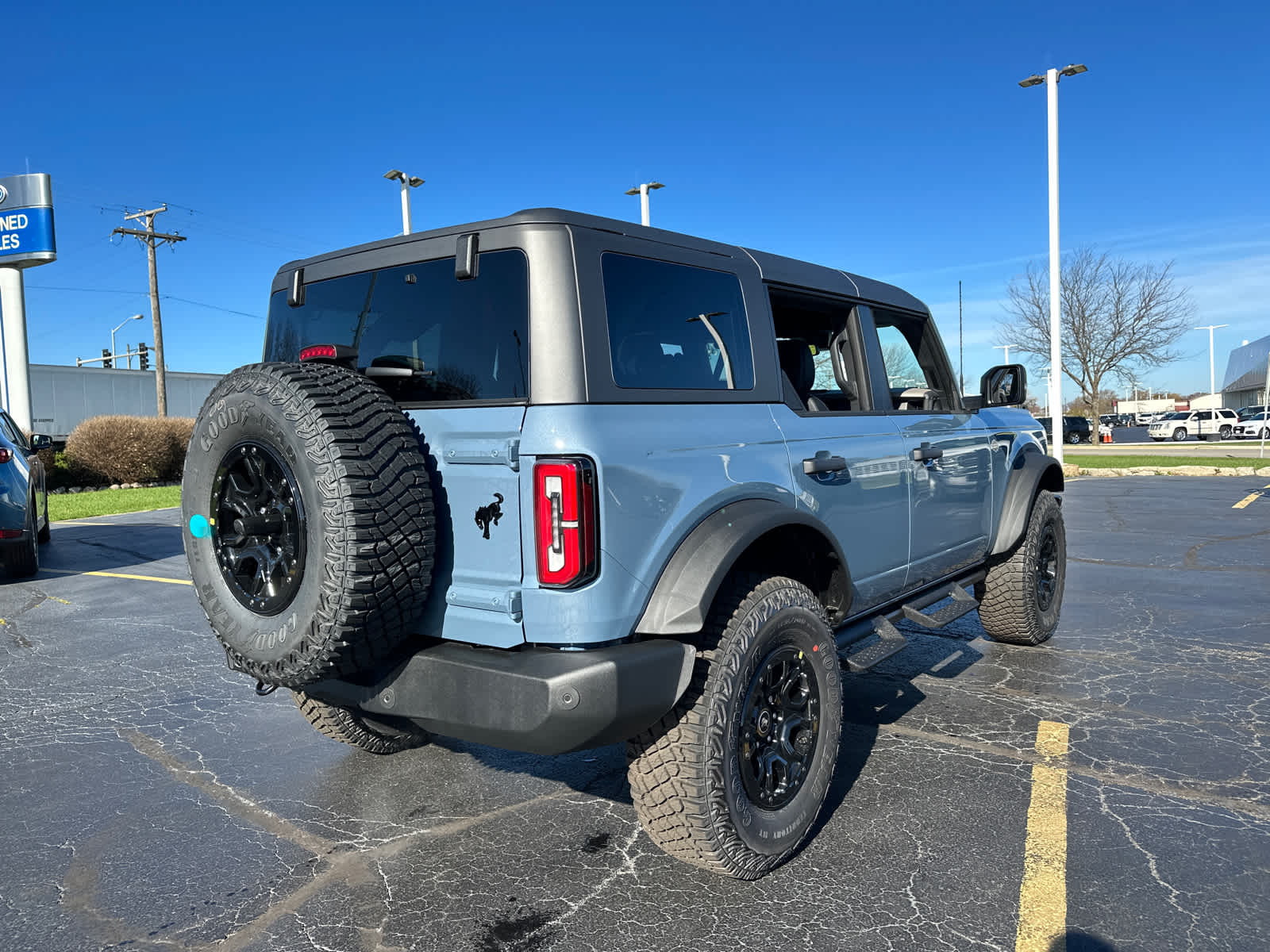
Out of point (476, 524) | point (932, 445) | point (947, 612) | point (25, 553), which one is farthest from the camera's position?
point (25, 553)

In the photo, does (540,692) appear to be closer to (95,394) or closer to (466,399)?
(466,399)

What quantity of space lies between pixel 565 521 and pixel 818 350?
6.48 ft

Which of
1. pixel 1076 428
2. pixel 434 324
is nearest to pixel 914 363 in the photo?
pixel 434 324

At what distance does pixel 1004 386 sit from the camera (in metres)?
5.10

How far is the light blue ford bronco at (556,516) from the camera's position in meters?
2.46

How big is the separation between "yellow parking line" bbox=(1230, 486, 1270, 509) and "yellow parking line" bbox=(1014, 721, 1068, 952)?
1158 centimetres

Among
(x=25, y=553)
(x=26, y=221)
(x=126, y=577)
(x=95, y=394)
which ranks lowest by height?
(x=126, y=577)

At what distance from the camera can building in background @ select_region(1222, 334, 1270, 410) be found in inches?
2872

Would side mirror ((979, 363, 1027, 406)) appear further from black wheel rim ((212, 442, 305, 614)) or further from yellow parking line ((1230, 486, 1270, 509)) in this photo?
yellow parking line ((1230, 486, 1270, 509))

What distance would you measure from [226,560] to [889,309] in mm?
3146

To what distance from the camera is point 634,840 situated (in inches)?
125

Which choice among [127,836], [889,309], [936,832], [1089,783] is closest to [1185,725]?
[1089,783]

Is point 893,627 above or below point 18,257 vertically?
below

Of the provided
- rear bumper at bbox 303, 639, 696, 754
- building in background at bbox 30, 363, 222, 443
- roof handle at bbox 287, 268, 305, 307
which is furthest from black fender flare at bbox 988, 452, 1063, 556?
building in background at bbox 30, 363, 222, 443
